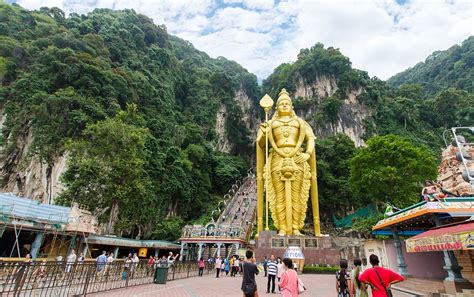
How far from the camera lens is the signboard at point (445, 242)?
402cm

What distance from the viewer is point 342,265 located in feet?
13.0

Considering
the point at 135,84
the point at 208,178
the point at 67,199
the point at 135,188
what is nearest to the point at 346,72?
the point at 208,178

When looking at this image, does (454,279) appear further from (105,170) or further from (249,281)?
(105,170)

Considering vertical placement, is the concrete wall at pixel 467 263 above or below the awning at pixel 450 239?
below

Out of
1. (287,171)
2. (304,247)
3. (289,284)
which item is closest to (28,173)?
(287,171)

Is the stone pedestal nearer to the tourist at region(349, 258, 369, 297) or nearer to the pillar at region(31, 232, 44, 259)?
the tourist at region(349, 258, 369, 297)

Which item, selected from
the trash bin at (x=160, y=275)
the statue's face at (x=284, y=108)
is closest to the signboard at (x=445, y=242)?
the trash bin at (x=160, y=275)

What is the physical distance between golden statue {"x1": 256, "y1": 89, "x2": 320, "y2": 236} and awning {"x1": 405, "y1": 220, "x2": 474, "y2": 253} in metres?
7.33

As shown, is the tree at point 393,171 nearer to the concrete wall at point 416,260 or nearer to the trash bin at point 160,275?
the concrete wall at point 416,260

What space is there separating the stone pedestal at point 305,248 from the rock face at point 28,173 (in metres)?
13.7

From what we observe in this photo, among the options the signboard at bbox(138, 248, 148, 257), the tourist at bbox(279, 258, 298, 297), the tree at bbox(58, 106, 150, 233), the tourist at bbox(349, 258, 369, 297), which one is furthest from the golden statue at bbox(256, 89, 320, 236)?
the tourist at bbox(279, 258, 298, 297)

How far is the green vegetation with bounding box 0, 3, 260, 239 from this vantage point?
16.1 meters

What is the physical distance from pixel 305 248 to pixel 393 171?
30.4ft

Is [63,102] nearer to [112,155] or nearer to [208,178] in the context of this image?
[112,155]
